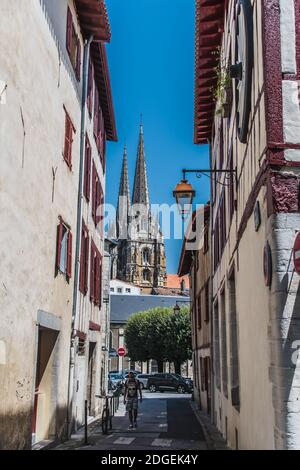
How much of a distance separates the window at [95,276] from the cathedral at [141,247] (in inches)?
3721

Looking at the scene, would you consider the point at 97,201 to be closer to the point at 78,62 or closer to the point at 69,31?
the point at 78,62

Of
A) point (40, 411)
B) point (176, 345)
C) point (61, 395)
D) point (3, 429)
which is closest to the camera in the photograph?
point (3, 429)

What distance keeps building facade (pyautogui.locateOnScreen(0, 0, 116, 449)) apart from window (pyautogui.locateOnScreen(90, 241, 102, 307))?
0.33ft

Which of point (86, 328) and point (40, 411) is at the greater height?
point (86, 328)

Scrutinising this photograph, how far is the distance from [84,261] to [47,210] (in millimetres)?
5305

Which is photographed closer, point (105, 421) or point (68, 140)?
point (68, 140)

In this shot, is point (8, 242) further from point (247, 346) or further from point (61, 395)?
point (61, 395)

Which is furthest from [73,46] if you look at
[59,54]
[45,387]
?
[45,387]

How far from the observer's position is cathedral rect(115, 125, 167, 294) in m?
119

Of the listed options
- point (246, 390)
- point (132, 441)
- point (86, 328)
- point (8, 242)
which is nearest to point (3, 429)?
point (8, 242)

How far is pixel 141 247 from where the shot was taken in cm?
12181

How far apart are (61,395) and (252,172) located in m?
7.36

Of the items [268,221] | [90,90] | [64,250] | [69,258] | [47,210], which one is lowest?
[268,221]
